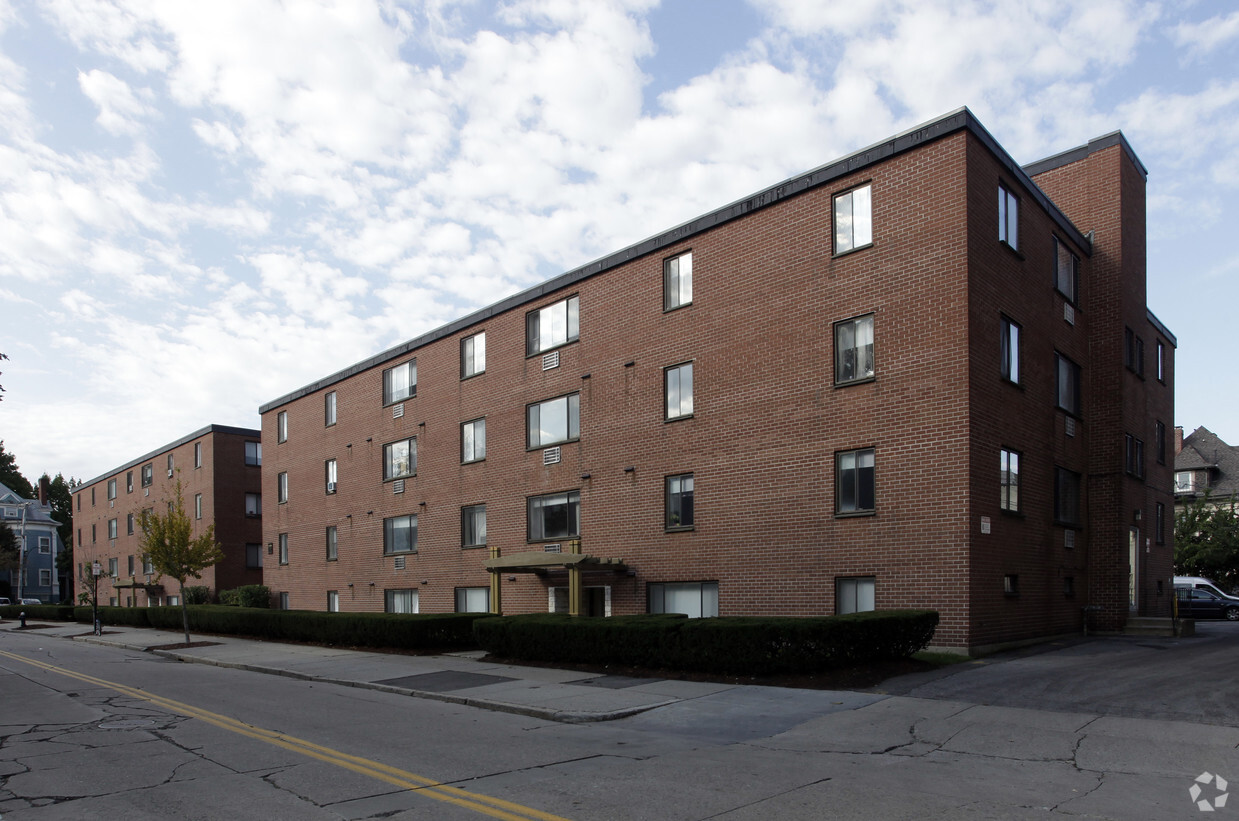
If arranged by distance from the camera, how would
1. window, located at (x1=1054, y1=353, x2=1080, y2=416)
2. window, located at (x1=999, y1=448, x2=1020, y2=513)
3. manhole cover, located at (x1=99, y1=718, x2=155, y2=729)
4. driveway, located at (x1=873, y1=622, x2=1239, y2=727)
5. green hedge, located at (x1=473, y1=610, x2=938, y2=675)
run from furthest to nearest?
window, located at (x1=1054, y1=353, x2=1080, y2=416) < window, located at (x1=999, y1=448, x2=1020, y2=513) < green hedge, located at (x1=473, y1=610, x2=938, y2=675) < manhole cover, located at (x1=99, y1=718, x2=155, y2=729) < driveway, located at (x1=873, y1=622, x2=1239, y2=727)

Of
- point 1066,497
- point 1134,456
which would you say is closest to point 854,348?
point 1066,497

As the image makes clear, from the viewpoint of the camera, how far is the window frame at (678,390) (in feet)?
73.7

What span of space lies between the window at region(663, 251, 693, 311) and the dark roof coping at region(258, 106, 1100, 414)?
0.48 meters

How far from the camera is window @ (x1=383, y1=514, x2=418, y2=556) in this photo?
32.6 metres

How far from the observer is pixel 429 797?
7.70 metres

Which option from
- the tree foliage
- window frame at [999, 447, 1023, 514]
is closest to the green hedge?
window frame at [999, 447, 1023, 514]

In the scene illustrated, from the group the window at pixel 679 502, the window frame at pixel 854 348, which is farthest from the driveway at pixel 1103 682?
the window at pixel 679 502

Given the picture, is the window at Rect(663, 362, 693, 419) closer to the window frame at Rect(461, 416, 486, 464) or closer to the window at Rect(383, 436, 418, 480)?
the window frame at Rect(461, 416, 486, 464)

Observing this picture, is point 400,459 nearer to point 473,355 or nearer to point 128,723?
point 473,355

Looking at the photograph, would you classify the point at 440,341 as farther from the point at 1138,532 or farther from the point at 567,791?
the point at 567,791

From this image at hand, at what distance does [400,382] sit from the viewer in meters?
34.1

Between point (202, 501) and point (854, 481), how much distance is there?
1715 inches

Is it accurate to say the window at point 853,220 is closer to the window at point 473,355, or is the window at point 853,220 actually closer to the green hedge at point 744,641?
the green hedge at point 744,641

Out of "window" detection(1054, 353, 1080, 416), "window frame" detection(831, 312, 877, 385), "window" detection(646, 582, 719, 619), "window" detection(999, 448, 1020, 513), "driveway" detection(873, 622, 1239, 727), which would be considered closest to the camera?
"driveway" detection(873, 622, 1239, 727)
